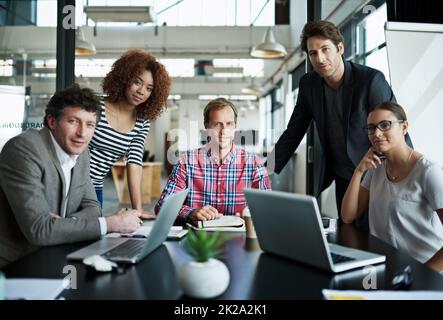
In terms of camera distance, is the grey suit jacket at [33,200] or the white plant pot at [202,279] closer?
the white plant pot at [202,279]

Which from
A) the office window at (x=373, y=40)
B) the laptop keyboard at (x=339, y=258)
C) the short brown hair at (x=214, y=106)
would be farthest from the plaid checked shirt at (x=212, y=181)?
the office window at (x=373, y=40)

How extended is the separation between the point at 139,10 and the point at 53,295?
17.2 ft

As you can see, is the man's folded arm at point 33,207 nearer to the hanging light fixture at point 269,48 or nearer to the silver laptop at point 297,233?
the silver laptop at point 297,233

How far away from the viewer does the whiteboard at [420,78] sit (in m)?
3.02

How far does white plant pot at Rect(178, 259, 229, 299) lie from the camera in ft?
3.14

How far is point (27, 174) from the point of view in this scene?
1.50 metres

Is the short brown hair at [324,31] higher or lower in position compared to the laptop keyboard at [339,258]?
higher

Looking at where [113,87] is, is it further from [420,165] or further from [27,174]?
[420,165]

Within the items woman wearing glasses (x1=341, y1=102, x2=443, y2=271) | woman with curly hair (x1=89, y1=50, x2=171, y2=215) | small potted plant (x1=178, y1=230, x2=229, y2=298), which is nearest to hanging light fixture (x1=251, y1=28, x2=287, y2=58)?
woman with curly hair (x1=89, y1=50, x2=171, y2=215)

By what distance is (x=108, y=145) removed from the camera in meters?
2.60

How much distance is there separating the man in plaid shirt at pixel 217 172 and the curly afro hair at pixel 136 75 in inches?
→ 18.6

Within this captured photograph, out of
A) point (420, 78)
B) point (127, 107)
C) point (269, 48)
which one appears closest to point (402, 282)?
point (127, 107)

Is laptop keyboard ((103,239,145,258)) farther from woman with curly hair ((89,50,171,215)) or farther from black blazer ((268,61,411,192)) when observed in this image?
black blazer ((268,61,411,192))
